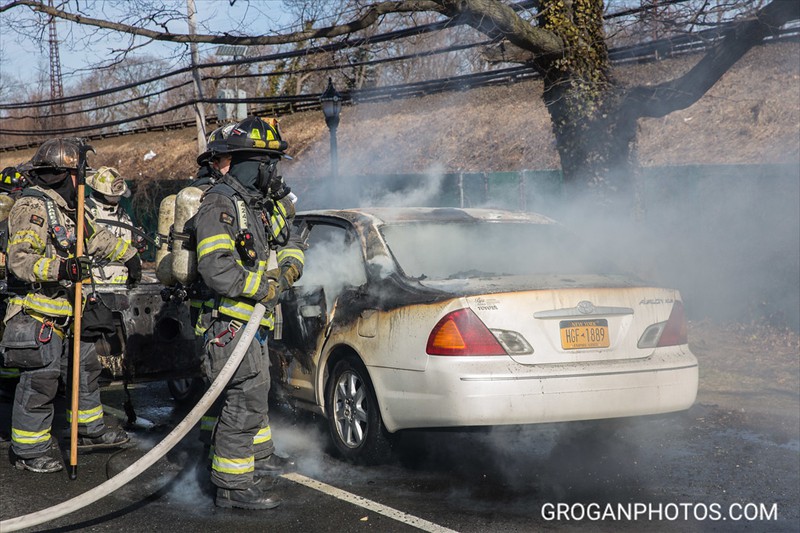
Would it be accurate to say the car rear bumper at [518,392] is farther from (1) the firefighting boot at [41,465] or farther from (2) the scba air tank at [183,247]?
(1) the firefighting boot at [41,465]

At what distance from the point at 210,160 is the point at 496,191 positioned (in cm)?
1031

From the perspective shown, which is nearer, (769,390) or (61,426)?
(61,426)

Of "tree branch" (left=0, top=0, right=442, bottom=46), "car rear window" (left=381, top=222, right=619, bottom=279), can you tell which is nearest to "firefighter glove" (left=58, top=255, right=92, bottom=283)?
"car rear window" (left=381, top=222, right=619, bottom=279)

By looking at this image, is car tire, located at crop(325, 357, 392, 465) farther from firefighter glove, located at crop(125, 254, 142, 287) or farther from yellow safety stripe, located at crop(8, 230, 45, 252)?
yellow safety stripe, located at crop(8, 230, 45, 252)

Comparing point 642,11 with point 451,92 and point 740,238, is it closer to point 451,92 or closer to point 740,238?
point 740,238

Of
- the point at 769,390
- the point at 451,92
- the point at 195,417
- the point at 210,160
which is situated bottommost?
the point at 769,390

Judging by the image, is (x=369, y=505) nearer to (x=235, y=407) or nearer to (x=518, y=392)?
(x=235, y=407)

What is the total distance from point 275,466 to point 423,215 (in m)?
1.91

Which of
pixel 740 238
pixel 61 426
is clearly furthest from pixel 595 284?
pixel 740 238

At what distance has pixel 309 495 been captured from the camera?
468cm

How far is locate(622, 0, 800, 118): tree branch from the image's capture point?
7789mm

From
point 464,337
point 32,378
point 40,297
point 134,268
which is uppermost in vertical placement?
point 134,268

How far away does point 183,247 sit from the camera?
4605mm

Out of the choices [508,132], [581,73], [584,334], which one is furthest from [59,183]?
[508,132]
